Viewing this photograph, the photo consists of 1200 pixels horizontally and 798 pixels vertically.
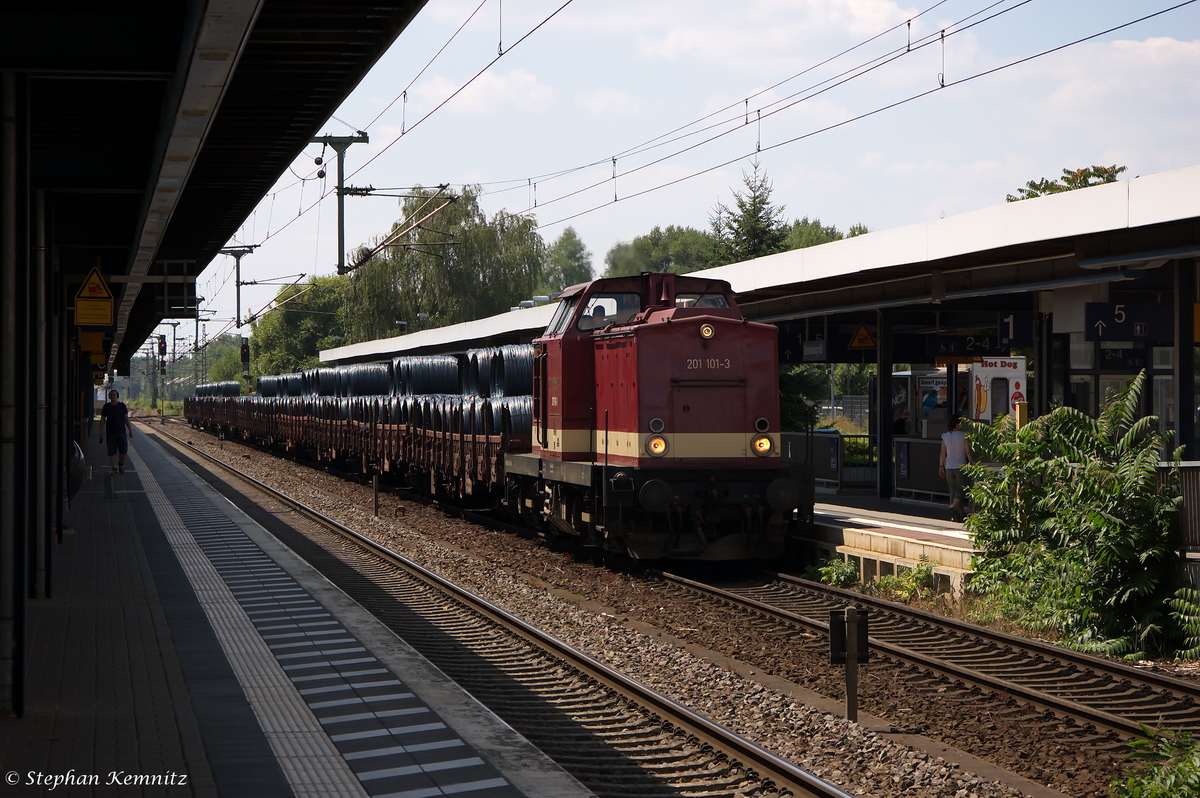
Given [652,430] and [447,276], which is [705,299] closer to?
[652,430]

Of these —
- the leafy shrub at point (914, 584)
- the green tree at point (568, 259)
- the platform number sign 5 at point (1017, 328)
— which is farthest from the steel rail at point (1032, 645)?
the green tree at point (568, 259)

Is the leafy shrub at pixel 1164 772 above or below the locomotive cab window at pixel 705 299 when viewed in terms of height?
below

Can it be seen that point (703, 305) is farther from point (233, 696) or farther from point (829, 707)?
point (233, 696)

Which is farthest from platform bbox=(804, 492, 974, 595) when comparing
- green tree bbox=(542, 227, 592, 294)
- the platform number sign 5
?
green tree bbox=(542, 227, 592, 294)

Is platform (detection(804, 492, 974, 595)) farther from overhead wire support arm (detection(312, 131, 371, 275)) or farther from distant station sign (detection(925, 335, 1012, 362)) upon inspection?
overhead wire support arm (detection(312, 131, 371, 275))

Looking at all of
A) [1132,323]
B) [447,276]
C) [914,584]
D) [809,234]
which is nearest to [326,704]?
[914,584]

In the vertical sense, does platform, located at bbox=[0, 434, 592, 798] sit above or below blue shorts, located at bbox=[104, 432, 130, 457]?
below

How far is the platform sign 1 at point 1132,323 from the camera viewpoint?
1331cm

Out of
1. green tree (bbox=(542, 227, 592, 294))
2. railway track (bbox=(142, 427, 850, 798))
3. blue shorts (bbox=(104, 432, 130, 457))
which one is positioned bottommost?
railway track (bbox=(142, 427, 850, 798))

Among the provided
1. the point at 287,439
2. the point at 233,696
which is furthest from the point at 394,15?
the point at 287,439

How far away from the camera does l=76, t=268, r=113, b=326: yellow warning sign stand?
1349 centimetres

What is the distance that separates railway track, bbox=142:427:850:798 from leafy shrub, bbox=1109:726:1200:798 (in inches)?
56.9

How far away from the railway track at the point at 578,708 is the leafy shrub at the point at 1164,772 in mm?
1445

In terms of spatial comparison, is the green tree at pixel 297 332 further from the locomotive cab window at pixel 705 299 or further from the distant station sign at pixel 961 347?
the locomotive cab window at pixel 705 299
